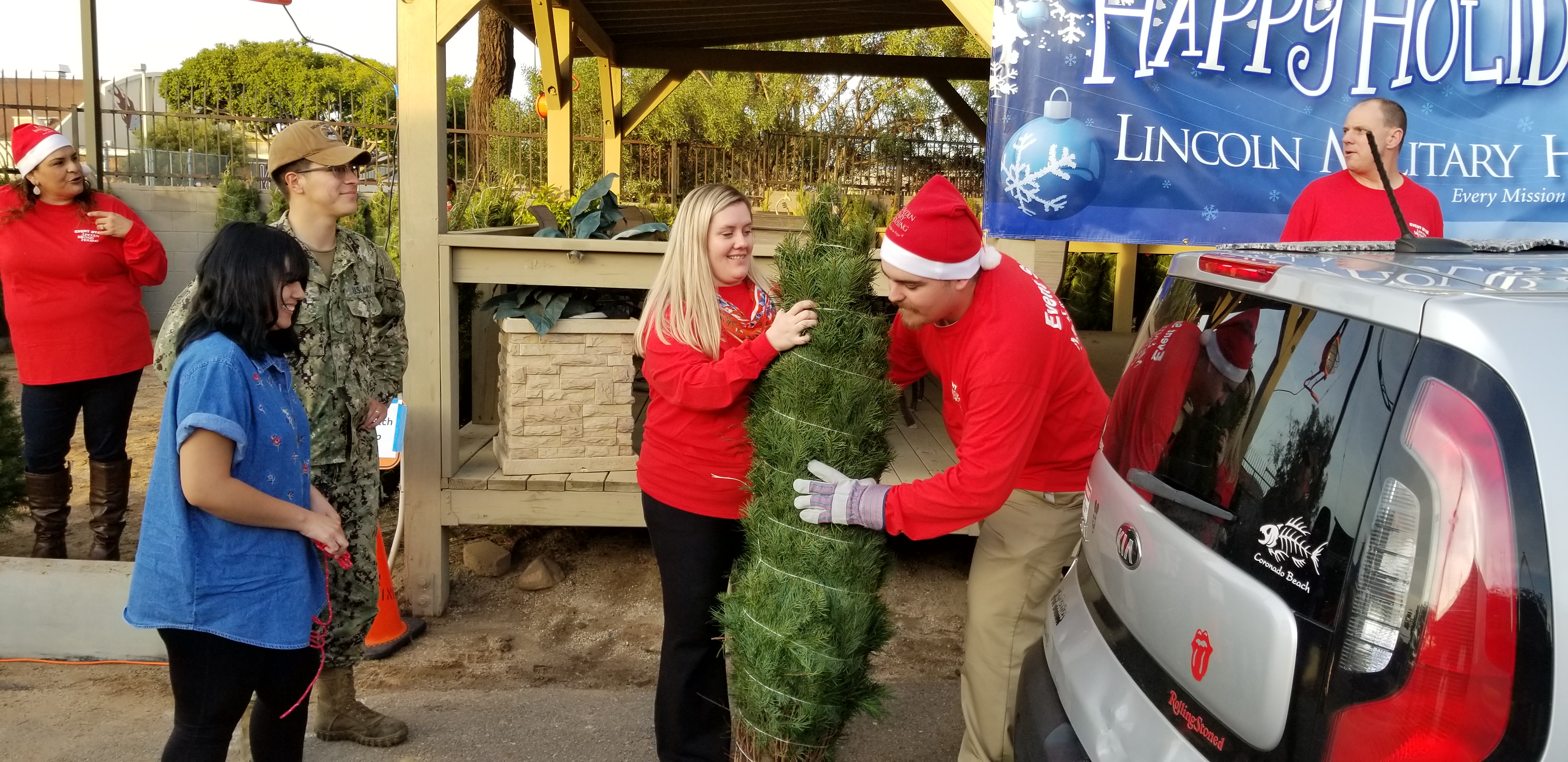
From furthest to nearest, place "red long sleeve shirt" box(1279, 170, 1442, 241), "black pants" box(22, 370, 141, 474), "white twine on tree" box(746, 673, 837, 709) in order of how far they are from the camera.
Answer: "black pants" box(22, 370, 141, 474) < "red long sleeve shirt" box(1279, 170, 1442, 241) < "white twine on tree" box(746, 673, 837, 709)

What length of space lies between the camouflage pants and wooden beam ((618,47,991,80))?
23.8 ft

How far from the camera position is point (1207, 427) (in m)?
1.84

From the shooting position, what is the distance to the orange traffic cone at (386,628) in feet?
14.6

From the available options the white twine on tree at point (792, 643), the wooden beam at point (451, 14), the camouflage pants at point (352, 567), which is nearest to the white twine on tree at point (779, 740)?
the white twine on tree at point (792, 643)

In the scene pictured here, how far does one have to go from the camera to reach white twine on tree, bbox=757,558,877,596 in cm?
253

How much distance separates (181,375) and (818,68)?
8298 millimetres

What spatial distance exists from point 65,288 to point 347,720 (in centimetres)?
254

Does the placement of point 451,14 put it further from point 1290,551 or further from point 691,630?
point 1290,551

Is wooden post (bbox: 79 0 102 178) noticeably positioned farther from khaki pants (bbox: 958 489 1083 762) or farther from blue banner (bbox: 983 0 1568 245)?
khaki pants (bbox: 958 489 1083 762)

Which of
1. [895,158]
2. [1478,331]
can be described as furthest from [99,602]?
[895,158]

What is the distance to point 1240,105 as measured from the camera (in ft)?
15.2

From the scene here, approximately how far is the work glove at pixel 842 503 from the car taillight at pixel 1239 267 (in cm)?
86

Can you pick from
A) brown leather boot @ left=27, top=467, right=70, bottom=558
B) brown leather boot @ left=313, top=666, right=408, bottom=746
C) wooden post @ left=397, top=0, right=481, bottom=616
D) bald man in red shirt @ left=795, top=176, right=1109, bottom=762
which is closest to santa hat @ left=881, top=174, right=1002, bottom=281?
bald man in red shirt @ left=795, top=176, right=1109, bottom=762

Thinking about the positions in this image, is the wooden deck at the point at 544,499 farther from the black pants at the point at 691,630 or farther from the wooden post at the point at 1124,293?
the wooden post at the point at 1124,293
